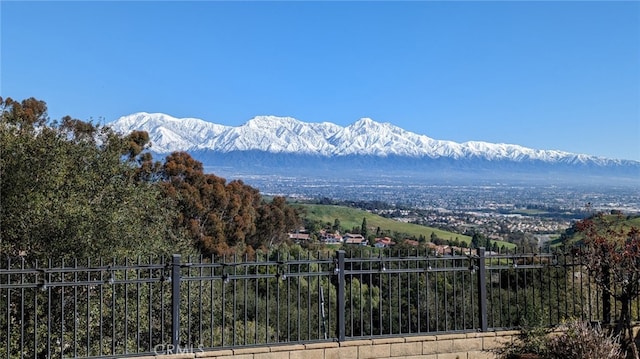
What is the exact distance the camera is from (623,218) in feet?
30.6

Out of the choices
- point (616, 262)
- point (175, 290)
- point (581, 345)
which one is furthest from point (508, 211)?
point (175, 290)

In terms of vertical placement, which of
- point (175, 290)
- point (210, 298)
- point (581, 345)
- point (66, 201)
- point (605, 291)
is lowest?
point (581, 345)

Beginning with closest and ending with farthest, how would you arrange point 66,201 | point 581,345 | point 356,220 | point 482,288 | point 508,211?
1. point 581,345
2. point 482,288
3. point 66,201
4. point 356,220
5. point 508,211

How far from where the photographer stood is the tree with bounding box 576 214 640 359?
8.01 metres

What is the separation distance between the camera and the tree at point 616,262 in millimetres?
8008

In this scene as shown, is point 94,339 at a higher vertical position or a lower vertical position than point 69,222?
lower

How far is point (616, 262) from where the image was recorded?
8.09 m

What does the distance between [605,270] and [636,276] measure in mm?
456

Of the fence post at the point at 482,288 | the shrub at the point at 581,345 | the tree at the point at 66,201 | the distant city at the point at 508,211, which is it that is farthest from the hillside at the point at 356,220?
the shrub at the point at 581,345

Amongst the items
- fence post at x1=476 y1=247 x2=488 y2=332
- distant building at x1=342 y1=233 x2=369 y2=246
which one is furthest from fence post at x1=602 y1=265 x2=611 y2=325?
distant building at x1=342 y1=233 x2=369 y2=246

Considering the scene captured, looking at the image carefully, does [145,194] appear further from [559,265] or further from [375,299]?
[375,299]

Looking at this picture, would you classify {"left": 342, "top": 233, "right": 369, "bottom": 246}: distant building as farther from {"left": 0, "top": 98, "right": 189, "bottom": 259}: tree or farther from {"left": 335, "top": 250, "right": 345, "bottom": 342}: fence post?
{"left": 335, "top": 250, "right": 345, "bottom": 342}: fence post

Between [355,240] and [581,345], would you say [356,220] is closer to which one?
[355,240]

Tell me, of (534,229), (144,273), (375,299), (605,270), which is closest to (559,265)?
(605,270)
